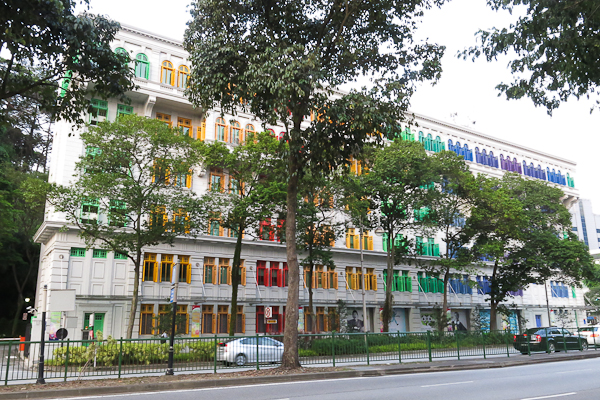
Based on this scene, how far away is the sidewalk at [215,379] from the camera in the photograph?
12836 millimetres

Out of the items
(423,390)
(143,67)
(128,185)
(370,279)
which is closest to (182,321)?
(128,185)

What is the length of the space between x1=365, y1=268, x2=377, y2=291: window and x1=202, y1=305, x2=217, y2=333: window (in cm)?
1438

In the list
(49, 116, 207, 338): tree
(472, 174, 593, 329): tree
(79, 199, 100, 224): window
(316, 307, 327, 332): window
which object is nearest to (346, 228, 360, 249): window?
(316, 307, 327, 332): window

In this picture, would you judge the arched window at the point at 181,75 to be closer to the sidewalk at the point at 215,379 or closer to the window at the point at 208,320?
the window at the point at 208,320

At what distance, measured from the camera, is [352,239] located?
144 feet

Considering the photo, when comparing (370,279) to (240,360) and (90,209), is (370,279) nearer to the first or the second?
(90,209)

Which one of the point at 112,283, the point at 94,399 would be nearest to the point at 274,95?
the point at 94,399

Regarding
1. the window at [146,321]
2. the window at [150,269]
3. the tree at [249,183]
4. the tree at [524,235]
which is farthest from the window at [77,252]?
the tree at [524,235]

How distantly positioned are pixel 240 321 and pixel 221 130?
1402 cm

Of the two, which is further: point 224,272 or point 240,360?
point 224,272

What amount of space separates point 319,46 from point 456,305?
122 ft

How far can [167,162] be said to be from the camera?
27328 millimetres

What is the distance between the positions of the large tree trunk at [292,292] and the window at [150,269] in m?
17.8

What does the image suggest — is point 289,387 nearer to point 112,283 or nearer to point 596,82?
point 596,82
